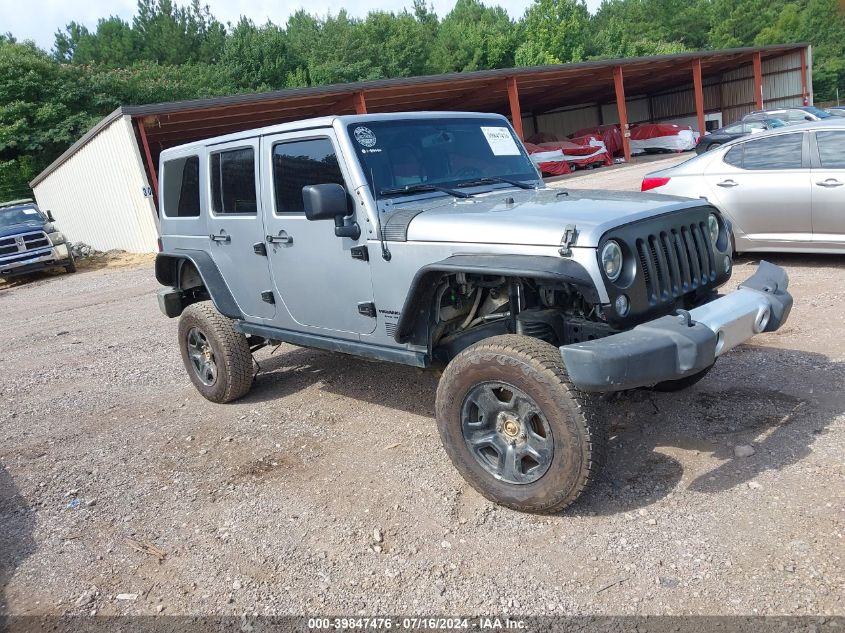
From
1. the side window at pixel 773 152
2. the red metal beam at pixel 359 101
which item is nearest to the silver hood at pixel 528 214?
the side window at pixel 773 152

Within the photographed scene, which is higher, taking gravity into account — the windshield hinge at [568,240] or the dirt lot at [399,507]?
the windshield hinge at [568,240]

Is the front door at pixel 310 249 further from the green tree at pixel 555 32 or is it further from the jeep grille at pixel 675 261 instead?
the green tree at pixel 555 32

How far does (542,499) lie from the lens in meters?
3.24

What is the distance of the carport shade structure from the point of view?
19.2 meters

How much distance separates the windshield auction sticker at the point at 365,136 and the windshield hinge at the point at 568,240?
4.86ft

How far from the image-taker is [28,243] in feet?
54.0

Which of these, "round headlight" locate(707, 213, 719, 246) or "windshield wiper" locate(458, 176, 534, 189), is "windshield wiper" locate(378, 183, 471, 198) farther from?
"round headlight" locate(707, 213, 719, 246)

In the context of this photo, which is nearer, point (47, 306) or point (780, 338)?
point (780, 338)

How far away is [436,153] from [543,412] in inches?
75.5

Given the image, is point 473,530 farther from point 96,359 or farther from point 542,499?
point 96,359

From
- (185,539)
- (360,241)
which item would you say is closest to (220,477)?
(185,539)

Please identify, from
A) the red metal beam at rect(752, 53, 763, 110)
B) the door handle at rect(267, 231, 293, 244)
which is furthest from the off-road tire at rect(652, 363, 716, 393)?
the red metal beam at rect(752, 53, 763, 110)

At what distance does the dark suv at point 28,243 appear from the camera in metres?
16.2

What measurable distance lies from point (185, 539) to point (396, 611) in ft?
4.39
